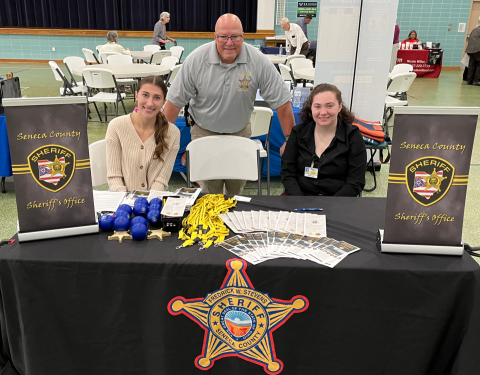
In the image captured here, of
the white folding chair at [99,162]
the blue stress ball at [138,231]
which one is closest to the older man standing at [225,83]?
the white folding chair at [99,162]

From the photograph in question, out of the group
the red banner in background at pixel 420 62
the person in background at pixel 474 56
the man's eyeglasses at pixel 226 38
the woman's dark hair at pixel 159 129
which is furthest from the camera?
the red banner in background at pixel 420 62

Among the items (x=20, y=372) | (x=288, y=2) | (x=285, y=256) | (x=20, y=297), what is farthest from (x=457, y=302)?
(x=288, y=2)

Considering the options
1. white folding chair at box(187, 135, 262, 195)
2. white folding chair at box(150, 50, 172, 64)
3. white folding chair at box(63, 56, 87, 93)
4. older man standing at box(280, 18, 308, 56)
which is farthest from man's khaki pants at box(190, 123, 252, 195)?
older man standing at box(280, 18, 308, 56)

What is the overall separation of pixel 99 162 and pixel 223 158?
0.76 meters

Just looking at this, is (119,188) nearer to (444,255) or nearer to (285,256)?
(285,256)

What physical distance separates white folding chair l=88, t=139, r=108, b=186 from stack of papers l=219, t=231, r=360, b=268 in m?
1.20

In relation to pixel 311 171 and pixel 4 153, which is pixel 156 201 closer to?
pixel 311 171

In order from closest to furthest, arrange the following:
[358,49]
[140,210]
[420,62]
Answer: [140,210], [358,49], [420,62]

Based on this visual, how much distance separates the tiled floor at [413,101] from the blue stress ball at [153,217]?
1.80 metres

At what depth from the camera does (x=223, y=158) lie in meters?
2.67

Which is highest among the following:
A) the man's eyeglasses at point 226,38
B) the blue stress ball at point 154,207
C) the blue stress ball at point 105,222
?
the man's eyeglasses at point 226,38

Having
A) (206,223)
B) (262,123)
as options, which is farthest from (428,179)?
(262,123)

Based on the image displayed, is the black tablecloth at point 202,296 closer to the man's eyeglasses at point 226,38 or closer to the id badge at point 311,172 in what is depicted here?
the id badge at point 311,172

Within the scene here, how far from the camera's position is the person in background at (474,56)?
399 inches
